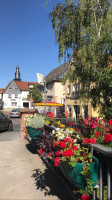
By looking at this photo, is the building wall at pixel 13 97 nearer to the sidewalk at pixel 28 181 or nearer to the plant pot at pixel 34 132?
the plant pot at pixel 34 132

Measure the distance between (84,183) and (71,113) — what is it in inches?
999

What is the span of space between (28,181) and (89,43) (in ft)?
26.1

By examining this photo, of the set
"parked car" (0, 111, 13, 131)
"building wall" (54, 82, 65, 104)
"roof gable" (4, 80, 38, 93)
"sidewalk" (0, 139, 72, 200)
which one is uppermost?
"roof gable" (4, 80, 38, 93)

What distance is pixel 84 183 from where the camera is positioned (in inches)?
84.1

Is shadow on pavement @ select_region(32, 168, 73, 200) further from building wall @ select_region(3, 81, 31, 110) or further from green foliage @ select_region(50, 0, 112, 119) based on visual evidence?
building wall @ select_region(3, 81, 31, 110)

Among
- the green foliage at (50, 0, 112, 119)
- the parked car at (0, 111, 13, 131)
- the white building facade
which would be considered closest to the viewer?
the green foliage at (50, 0, 112, 119)

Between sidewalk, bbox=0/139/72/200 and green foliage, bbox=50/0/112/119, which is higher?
green foliage, bbox=50/0/112/119

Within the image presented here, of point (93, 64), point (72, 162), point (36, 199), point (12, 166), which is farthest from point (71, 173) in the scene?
point (93, 64)

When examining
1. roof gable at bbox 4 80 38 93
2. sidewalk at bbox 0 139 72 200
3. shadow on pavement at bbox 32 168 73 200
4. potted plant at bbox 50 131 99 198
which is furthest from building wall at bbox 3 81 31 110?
potted plant at bbox 50 131 99 198

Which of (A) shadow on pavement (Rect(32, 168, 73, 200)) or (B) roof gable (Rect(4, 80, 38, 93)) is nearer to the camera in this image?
(A) shadow on pavement (Rect(32, 168, 73, 200))

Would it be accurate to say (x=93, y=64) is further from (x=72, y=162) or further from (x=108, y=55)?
(x=72, y=162)

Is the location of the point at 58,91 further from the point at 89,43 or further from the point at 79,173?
the point at 79,173

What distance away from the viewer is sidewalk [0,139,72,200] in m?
3.04

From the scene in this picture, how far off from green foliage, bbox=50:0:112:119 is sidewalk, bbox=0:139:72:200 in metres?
5.36
